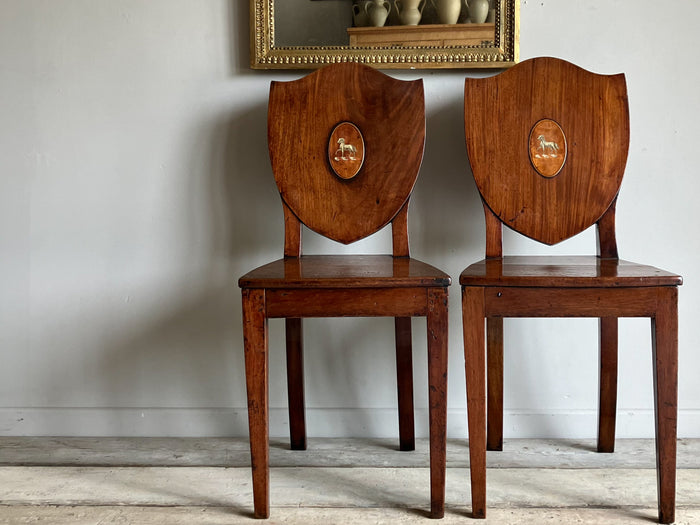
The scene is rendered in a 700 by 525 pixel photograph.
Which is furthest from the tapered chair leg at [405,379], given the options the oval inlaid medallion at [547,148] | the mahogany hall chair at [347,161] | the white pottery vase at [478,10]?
the white pottery vase at [478,10]

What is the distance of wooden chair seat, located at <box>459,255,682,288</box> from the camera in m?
Answer: 1.19

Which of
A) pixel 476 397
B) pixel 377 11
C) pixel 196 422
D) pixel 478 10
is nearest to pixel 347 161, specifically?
pixel 377 11

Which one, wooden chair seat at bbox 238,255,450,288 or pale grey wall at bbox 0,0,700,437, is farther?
pale grey wall at bbox 0,0,700,437

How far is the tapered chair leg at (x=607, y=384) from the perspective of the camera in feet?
Answer: 5.10

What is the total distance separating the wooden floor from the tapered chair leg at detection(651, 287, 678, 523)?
0.06 m

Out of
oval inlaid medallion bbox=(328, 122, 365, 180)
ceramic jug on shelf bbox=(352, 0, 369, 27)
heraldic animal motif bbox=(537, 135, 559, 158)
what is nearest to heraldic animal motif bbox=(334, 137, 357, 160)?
oval inlaid medallion bbox=(328, 122, 365, 180)

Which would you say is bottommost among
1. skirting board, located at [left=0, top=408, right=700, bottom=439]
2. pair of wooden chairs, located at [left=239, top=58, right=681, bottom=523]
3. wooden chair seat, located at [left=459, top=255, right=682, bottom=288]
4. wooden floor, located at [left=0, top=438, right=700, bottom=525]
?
wooden floor, located at [left=0, top=438, right=700, bottom=525]

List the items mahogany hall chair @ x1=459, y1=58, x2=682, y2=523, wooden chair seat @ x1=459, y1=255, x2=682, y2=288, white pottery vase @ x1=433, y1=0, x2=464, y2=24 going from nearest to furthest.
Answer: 1. wooden chair seat @ x1=459, y1=255, x2=682, y2=288
2. mahogany hall chair @ x1=459, y1=58, x2=682, y2=523
3. white pottery vase @ x1=433, y1=0, x2=464, y2=24

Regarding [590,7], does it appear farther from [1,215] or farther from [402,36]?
[1,215]

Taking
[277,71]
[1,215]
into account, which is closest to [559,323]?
[277,71]

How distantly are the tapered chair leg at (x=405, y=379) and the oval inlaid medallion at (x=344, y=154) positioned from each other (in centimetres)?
39

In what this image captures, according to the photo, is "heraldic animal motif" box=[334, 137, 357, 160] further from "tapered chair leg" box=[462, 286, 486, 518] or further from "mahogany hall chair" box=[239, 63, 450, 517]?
"tapered chair leg" box=[462, 286, 486, 518]

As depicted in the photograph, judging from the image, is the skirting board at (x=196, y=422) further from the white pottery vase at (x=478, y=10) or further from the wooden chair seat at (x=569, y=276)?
the white pottery vase at (x=478, y=10)

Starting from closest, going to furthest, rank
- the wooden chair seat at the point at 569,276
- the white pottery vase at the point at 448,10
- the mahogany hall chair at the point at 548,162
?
1. the wooden chair seat at the point at 569,276
2. the mahogany hall chair at the point at 548,162
3. the white pottery vase at the point at 448,10
